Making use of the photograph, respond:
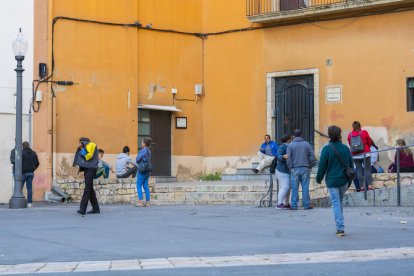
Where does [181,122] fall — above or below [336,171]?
above

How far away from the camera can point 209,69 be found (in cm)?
2791

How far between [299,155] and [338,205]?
564 centimetres

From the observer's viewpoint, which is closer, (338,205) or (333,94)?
(338,205)

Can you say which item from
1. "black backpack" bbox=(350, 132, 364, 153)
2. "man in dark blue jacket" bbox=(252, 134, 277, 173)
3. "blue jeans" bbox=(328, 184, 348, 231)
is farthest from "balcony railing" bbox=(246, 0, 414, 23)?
"blue jeans" bbox=(328, 184, 348, 231)

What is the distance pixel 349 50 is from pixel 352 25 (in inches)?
28.4

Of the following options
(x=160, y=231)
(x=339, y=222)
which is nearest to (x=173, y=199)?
(x=160, y=231)

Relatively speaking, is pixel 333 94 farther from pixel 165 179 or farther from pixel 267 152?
pixel 165 179

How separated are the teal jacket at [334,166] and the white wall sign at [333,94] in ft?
38.1

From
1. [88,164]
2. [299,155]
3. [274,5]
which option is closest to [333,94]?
[274,5]

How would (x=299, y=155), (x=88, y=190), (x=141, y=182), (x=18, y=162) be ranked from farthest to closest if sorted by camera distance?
(x=18, y=162), (x=141, y=182), (x=299, y=155), (x=88, y=190)

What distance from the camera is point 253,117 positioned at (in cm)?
2666

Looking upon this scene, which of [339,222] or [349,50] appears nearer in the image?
[339,222]

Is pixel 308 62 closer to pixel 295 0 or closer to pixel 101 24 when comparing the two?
pixel 295 0

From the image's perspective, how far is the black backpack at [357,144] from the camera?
1984cm
